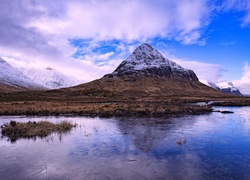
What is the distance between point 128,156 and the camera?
1786 centimetres

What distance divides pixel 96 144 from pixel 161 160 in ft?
22.5

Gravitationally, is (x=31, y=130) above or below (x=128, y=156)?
above

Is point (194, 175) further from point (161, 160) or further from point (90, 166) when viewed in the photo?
point (90, 166)

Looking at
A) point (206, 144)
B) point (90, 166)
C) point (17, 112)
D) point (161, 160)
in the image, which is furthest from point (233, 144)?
point (17, 112)

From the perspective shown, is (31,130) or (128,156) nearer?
(128,156)

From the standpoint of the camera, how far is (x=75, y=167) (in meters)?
15.4

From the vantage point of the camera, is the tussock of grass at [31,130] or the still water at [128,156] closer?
the still water at [128,156]

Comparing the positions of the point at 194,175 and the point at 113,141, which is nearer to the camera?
the point at 194,175

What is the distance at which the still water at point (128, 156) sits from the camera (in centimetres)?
1429

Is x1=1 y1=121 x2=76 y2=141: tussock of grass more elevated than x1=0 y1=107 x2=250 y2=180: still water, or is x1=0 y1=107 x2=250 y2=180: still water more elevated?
x1=1 y1=121 x2=76 y2=141: tussock of grass

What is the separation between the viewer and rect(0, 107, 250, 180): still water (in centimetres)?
1429

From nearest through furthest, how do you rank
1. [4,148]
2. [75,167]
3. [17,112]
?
[75,167]
[4,148]
[17,112]

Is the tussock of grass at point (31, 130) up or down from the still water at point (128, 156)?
up

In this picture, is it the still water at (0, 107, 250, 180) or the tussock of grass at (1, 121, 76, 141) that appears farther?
the tussock of grass at (1, 121, 76, 141)
